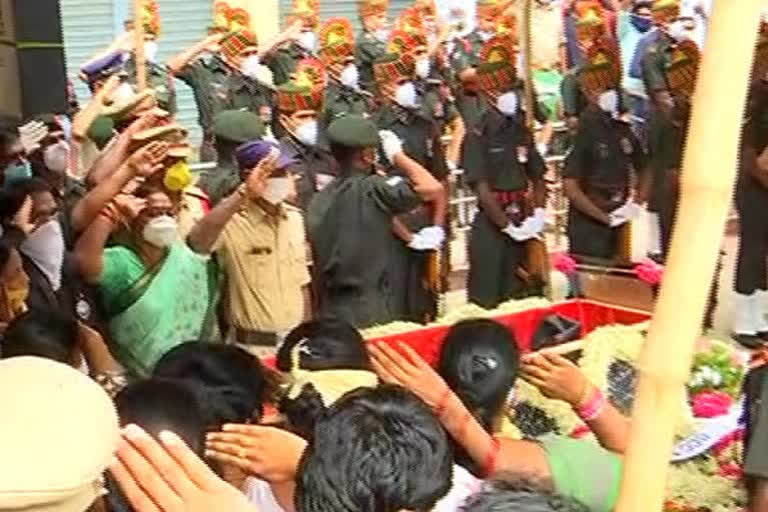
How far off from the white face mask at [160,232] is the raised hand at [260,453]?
83.0 inches

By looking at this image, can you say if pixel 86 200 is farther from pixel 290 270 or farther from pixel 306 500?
pixel 306 500

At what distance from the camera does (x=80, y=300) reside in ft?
13.6

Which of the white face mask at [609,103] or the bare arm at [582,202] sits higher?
the white face mask at [609,103]

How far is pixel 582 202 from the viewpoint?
7.27m

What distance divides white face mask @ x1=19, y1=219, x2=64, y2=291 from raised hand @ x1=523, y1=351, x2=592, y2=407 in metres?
1.84

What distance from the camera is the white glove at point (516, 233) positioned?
6922mm

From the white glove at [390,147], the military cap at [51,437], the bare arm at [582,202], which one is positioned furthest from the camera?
the bare arm at [582,202]

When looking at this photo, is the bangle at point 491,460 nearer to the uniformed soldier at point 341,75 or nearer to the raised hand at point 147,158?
the raised hand at point 147,158

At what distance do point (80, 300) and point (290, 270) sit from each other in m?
1.12

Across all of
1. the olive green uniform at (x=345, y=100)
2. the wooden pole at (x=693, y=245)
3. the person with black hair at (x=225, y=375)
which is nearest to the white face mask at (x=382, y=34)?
the olive green uniform at (x=345, y=100)

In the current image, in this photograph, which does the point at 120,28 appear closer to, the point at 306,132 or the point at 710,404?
the point at 306,132

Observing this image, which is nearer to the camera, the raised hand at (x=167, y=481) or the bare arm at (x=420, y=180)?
the raised hand at (x=167, y=481)

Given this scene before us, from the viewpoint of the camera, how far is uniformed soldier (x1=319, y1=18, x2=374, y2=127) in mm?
8922

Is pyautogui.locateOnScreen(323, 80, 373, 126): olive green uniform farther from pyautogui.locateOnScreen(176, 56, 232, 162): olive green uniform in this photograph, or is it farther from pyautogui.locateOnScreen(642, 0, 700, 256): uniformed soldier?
pyautogui.locateOnScreen(642, 0, 700, 256): uniformed soldier
